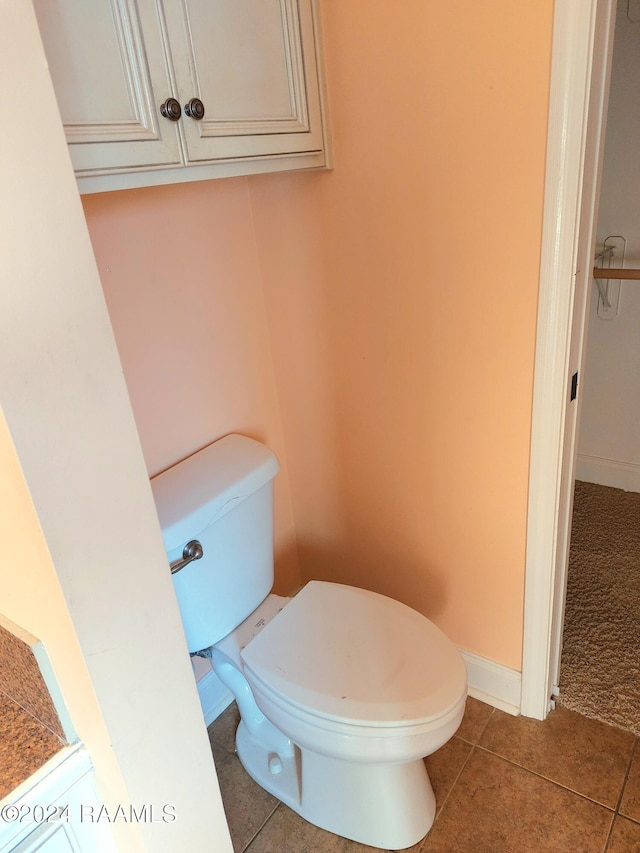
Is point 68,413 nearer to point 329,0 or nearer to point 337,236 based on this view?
point 337,236

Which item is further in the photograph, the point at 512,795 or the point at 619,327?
the point at 619,327

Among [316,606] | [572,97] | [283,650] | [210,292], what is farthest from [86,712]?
[572,97]

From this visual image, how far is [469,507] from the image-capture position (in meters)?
1.50

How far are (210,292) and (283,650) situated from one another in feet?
2.74

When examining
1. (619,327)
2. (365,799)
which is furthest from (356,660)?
(619,327)

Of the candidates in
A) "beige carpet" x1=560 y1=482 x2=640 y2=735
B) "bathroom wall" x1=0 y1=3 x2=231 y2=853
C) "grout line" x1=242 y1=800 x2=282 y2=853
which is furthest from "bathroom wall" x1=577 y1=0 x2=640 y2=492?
"bathroom wall" x1=0 y1=3 x2=231 y2=853

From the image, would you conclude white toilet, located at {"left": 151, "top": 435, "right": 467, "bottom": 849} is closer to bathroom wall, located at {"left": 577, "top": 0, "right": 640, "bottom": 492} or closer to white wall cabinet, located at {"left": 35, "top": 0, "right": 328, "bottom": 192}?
white wall cabinet, located at {"left": 35, "top": 0, "right": 328, "bottom": 192}

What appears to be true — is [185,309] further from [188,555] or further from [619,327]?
[619,327]

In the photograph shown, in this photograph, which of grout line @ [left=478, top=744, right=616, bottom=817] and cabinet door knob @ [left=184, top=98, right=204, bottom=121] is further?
grout line @ [left=478, top=744, right=616, bottom=817]

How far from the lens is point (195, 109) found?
3.32 ft

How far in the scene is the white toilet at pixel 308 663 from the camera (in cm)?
118

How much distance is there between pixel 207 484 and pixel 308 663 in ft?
1.43

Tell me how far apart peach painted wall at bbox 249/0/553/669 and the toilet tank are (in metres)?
0.31

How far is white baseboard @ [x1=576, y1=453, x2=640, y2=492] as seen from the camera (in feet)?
8.25
